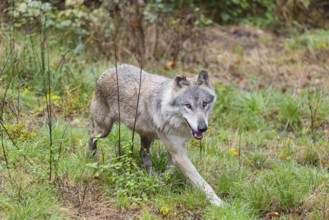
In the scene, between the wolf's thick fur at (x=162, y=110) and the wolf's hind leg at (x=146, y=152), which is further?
the wolf's hind leg at (x=146, y=152)

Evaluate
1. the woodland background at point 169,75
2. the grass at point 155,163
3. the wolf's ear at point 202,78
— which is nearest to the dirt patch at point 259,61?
the woodland background at point 169,75

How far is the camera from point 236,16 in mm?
13320

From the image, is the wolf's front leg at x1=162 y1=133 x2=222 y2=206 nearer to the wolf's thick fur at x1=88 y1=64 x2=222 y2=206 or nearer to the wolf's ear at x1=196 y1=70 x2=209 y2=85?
the wolf's thick fur at x1=88 y1=64 x2=222 y2=206

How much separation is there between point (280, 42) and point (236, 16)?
145cm

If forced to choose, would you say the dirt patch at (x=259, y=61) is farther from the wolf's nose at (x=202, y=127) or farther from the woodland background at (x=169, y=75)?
the wolf's nose at (x=202, y=127)

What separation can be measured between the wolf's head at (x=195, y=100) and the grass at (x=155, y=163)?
0.66m

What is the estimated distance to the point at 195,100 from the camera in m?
5.47

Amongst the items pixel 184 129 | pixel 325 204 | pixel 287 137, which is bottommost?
pixel 287 137

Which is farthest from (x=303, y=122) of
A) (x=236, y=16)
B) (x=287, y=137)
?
(x=236, y=16)

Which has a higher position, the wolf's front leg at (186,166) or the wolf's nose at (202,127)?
the wolf's nose at (202,127)

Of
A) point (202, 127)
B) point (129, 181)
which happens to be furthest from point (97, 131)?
point (202, 127)

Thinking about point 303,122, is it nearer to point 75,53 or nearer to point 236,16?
point 75,53

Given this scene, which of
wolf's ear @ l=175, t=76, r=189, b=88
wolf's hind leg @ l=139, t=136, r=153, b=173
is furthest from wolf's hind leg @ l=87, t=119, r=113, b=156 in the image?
wolf's ear @ l=175, t=76, r=189, b=88

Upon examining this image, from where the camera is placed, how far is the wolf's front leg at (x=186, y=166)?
541 centimetres
